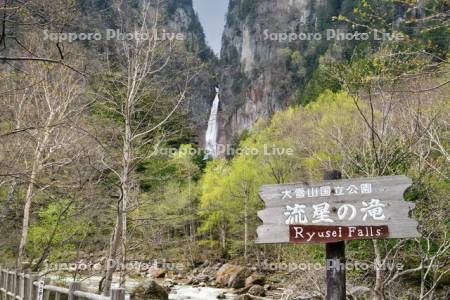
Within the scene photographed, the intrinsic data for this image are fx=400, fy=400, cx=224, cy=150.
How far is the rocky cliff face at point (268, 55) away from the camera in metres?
57.7

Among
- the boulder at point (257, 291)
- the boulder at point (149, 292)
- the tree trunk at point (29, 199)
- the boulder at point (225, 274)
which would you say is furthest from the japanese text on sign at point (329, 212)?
the boulder at point (225, 274)

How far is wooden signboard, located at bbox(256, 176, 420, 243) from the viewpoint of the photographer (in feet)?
10.5

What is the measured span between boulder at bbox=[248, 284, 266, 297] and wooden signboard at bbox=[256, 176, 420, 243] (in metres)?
13.8

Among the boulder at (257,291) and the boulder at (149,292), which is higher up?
the boulder at (149,292)

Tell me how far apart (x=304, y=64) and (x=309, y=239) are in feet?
186

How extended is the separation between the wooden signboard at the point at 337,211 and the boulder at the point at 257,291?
545 inches

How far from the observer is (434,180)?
9219mm

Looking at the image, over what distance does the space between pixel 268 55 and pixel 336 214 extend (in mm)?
67733

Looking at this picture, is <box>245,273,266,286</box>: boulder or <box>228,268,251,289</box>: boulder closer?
<box>245,273,266,286</box>: boulder

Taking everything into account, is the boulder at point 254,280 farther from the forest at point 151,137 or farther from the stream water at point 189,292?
the stream water at point 189,292

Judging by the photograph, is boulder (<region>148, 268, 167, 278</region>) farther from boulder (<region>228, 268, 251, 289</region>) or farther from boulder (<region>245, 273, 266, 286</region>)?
boulder (<region>245, 273, 266, 286</region>)

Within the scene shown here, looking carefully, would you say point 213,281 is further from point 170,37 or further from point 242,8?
point 242,8

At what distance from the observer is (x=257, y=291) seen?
1664cm

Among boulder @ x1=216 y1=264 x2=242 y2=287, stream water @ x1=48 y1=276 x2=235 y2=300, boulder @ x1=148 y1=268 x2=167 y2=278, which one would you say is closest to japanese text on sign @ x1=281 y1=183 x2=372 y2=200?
stream water @ x1=48 y1=276 x2=235 y2=300
